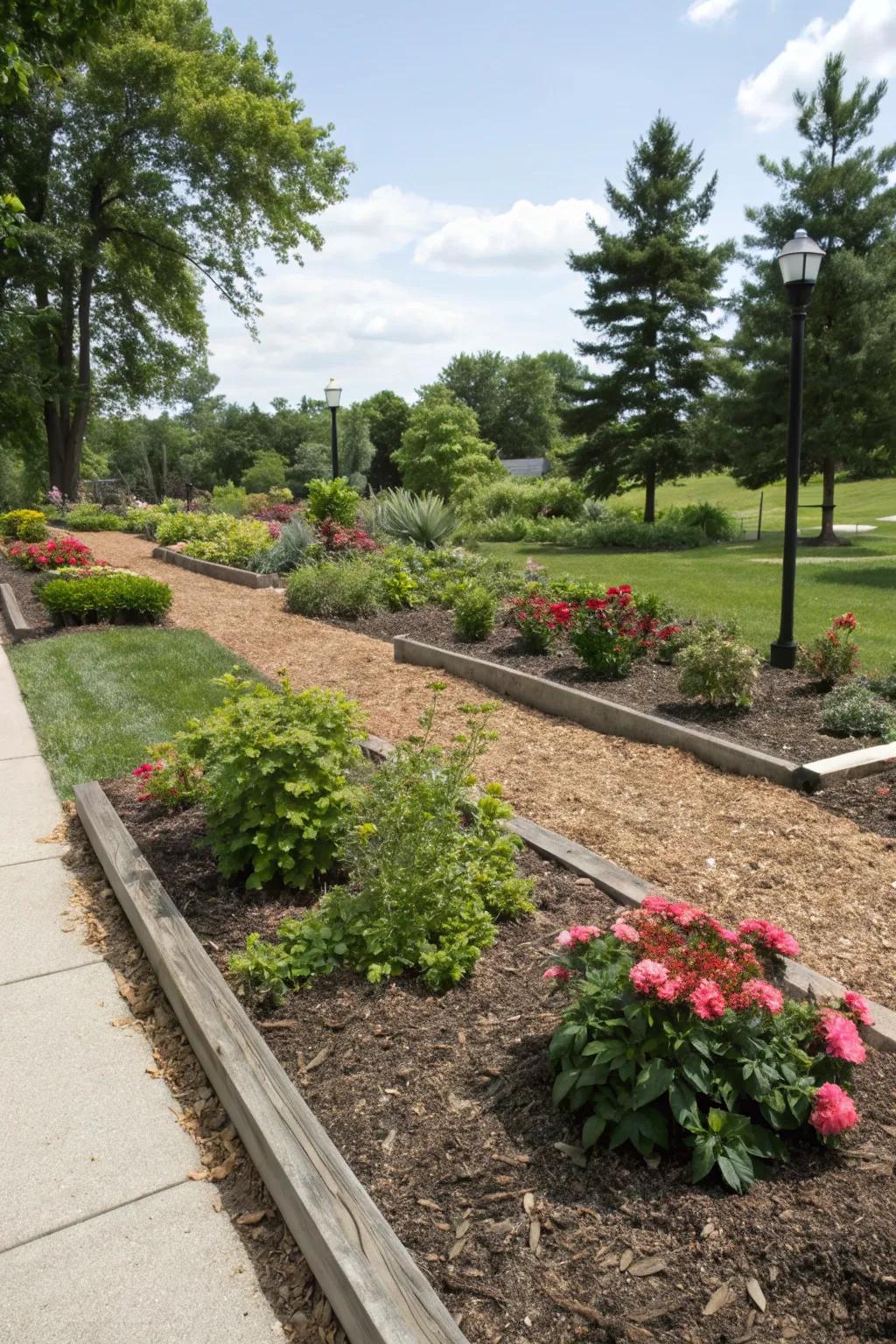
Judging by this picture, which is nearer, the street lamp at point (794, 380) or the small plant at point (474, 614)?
the street lamp at point (794, 380)

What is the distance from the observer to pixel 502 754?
5.43m

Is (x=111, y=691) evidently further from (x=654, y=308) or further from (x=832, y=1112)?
(x=654, y=308)

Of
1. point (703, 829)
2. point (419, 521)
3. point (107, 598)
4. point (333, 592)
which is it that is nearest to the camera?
point (703, 829)

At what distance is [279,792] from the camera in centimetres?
338

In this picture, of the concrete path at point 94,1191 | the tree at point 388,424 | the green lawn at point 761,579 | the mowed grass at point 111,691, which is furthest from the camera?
the tree at point 388,424

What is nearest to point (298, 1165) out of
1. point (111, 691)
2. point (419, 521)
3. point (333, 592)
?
point (111, 691)

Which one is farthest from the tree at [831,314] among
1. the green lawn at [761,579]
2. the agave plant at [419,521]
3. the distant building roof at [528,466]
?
the distant building roof at [528,466]

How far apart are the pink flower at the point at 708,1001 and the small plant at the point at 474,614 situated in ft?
19.7

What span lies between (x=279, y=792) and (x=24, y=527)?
15593mm

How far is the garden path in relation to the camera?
3443mm

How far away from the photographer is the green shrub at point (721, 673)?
5664 mm

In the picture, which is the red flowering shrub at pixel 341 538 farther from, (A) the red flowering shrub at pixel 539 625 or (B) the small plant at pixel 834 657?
(B) the small plant at pixel 834 657

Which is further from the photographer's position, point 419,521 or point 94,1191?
point 419,521

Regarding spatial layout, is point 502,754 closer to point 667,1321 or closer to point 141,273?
point 667,1321
